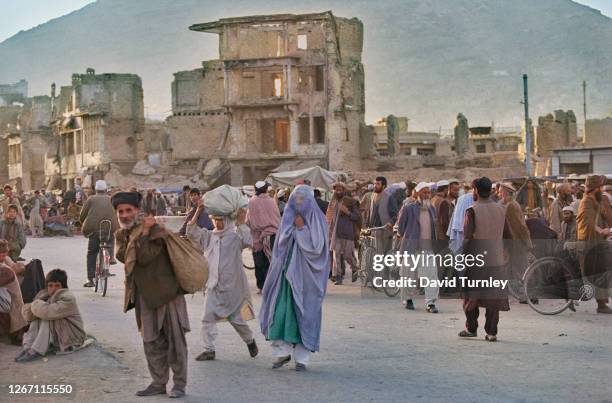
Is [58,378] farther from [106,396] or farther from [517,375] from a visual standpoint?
[517,375]

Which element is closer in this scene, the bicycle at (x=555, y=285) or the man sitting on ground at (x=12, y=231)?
the bicycle at (x=555, y=285)

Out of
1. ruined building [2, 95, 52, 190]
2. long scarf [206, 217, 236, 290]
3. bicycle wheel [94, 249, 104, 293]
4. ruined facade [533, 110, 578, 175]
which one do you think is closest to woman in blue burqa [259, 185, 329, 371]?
long scarf [206, 217, 236, 290]

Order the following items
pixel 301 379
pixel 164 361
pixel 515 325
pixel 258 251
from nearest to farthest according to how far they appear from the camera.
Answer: pixel 164 361 → pixel 301 379 → pixel 515 325 → pixel 258 251

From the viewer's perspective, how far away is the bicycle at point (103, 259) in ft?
50.3

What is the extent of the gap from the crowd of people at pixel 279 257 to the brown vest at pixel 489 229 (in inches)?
0.4

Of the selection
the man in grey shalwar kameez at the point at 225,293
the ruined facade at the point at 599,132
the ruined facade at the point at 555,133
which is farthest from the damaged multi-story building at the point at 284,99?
the man in grey shalwar kameez at the point at 225,293

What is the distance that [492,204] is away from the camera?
1058cm

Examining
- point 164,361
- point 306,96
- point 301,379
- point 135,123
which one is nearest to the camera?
point 164,361

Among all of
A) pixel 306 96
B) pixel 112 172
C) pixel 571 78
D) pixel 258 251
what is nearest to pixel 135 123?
pixel 112 172

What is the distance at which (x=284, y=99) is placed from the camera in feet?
180

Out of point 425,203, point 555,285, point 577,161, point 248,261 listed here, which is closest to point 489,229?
point 555,285

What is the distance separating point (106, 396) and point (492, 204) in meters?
4.59

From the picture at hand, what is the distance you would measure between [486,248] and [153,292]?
4.16 meters

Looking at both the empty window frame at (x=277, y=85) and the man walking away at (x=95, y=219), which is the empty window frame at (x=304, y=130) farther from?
the man walking away at (x=95, y=219)
